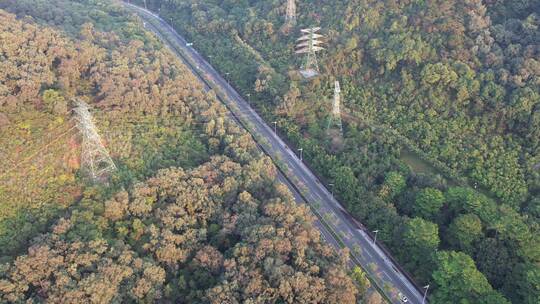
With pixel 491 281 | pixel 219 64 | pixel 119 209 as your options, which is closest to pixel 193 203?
pixel 119 209

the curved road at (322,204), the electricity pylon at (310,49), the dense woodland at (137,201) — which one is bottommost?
the curved road at (322,204)

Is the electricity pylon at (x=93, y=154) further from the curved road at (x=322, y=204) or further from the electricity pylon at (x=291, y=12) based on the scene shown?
the electricity pylon at (x=291, y=12)

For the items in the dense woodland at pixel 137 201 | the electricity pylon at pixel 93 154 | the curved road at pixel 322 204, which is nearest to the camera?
the dense woodland at pixel 137 201

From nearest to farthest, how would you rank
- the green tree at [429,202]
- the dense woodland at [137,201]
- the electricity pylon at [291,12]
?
the dense woodland at [137,201] → the green tree at [429,202] → the electricity pylon at [291,12]

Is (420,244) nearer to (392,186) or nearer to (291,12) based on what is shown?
(392,186)

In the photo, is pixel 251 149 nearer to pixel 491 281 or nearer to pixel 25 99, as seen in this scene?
pixel 25 99

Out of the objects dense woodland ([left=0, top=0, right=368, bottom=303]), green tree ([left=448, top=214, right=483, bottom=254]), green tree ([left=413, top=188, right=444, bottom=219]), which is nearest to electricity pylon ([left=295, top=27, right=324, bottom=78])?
dense woodland ([left=0, top=0, right=368, bottom=303])

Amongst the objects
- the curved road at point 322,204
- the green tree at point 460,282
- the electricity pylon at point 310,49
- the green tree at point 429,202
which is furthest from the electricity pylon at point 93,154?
the electricity pylon at point 310,49
